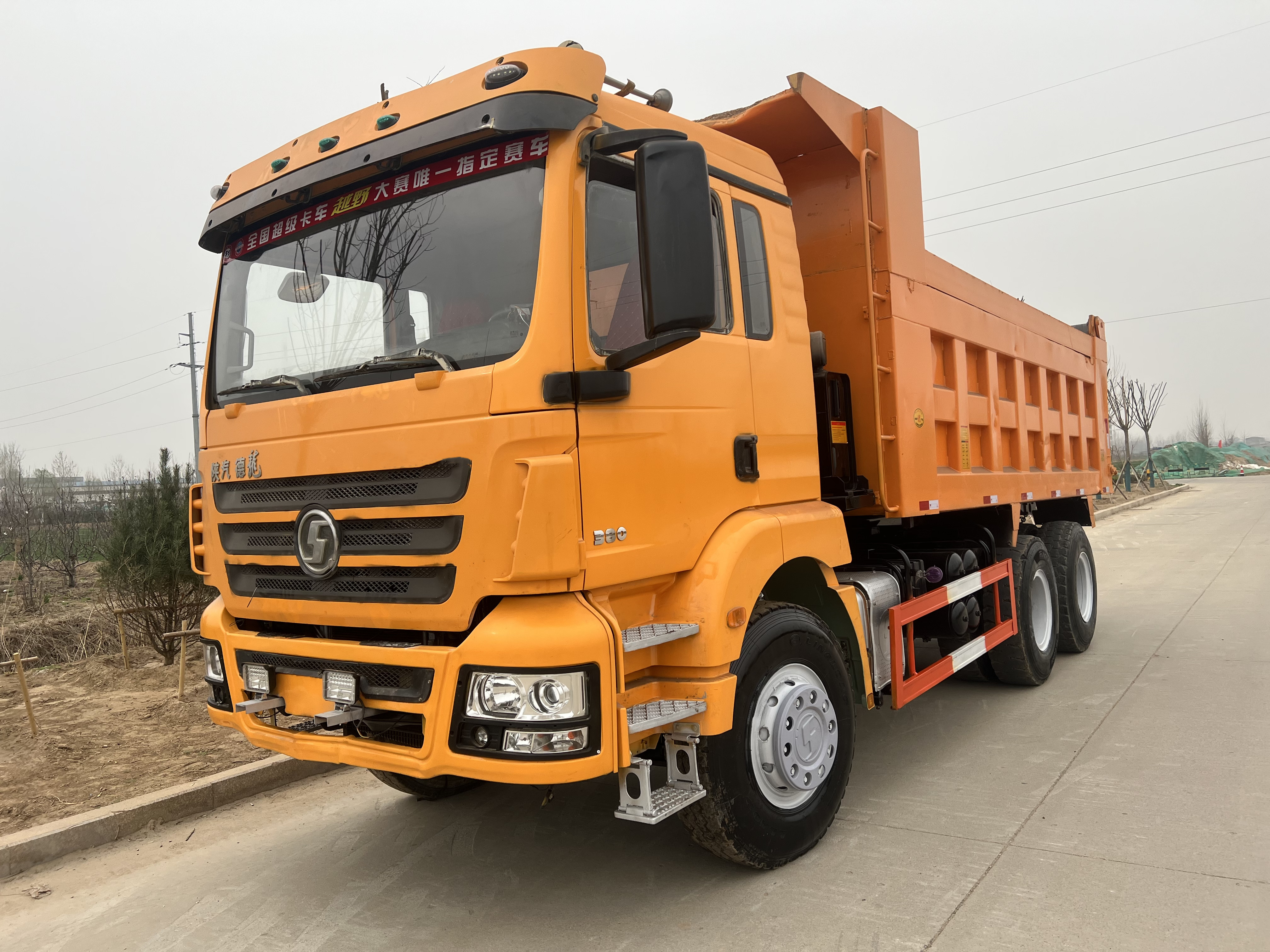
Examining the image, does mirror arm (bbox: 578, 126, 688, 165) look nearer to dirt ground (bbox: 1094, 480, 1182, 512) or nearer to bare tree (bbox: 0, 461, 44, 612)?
bare tree (bbox: 0, 461, 44, 612)

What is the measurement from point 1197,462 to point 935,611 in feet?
180

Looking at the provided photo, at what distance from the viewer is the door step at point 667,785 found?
291 cm

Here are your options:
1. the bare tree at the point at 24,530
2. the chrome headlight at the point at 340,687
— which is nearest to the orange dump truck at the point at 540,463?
the chrome headlight at the point at 340,687

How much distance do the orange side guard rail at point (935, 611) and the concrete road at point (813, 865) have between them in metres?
0.46

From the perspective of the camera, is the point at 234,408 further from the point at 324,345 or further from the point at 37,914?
the point at 37,914

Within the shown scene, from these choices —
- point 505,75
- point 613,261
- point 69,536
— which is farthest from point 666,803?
point 69,536

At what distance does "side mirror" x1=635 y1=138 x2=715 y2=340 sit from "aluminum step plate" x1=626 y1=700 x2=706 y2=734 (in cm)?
125

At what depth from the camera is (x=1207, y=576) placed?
36.4ft

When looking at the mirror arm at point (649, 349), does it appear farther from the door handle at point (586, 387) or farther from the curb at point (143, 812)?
the curb at point (143, 812)

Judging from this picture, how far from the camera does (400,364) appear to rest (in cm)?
306

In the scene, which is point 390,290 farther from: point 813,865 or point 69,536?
point 69,536

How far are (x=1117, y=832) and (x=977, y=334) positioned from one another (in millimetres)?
2998

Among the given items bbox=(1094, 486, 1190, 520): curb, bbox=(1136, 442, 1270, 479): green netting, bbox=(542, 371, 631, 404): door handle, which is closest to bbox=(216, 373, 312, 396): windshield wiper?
bbox=(542, 371, 631, 404): door handle

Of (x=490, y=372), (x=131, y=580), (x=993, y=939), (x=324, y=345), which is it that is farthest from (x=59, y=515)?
(x=993, y=939)
